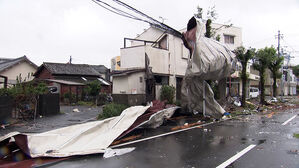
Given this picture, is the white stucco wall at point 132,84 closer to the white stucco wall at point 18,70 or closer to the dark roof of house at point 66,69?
the dark roof of house at point 66,69

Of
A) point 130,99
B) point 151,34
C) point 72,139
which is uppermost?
point 151,34

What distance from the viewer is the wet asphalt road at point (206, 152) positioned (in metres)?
4.52

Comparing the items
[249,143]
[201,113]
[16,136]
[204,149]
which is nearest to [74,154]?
[16,136]

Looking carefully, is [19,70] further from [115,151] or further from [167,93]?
[115,151]

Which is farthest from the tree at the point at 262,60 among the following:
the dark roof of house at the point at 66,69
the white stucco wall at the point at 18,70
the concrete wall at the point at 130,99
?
the white stucco wall at the point at 18,70

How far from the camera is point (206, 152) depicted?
17.4 ft

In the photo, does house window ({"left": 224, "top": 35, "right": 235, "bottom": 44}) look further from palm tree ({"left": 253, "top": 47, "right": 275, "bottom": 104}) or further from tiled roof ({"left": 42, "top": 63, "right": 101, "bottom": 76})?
tiled roof ({"left": 42, "top": 63, "right": 101, "bottom": 76})

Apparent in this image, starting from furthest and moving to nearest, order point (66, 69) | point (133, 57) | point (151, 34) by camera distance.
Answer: point (66, 69) < point (151, 34) < point (133, 57)

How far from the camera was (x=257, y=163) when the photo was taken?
14.5 feet

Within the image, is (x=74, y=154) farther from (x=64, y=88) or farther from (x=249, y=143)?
(x=64, y=88)

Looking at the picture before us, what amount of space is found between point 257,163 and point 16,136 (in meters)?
5.43

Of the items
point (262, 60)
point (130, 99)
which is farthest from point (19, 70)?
point (262, 60)

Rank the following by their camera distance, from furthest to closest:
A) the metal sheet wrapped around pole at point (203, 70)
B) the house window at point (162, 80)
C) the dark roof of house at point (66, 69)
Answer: the dark roof of house at point (66, 69) < the house window at point (162, 80) < the metal sheet wrapped around pole at point (203, 70)

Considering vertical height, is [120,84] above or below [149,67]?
below
